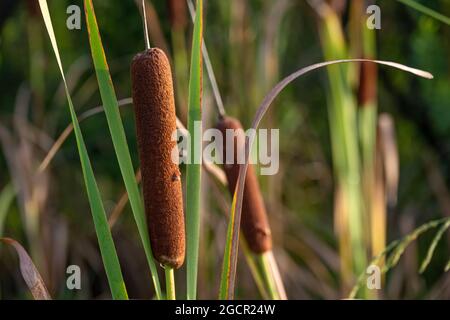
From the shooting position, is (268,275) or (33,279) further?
(268,275)

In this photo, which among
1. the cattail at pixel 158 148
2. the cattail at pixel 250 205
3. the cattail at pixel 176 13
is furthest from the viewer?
the cattail at pixel 176 13

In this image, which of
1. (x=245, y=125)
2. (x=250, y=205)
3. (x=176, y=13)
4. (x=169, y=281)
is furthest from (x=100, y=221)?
(x=245, y=125)

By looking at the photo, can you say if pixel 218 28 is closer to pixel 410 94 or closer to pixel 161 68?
pixel 410 94

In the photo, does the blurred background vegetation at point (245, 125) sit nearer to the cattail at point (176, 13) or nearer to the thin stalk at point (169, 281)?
the cattail at point (176, 13)

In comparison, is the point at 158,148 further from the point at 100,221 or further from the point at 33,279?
the point at 33,279

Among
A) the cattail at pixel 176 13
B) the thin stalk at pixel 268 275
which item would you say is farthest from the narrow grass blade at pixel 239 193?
the cattail at pixel 176 13

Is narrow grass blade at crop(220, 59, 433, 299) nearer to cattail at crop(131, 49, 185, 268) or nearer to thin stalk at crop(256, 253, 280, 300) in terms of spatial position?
cattail at crop(131, 49, 185, 268)
